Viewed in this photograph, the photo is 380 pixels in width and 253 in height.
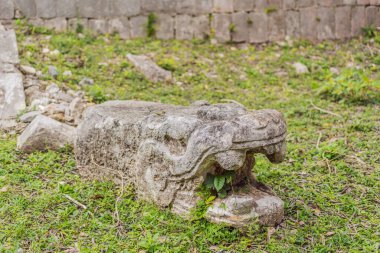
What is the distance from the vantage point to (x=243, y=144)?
135 inches

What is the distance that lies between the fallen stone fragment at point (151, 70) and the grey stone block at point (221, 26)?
5.49 ft

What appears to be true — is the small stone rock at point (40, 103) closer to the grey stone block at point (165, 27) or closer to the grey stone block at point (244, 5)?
the grey stone block at point (165, 27)

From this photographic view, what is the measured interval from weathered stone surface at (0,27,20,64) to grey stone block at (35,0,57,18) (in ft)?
3.19

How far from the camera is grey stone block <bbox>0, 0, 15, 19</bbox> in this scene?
813 cm

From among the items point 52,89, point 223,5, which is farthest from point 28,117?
point 223,5

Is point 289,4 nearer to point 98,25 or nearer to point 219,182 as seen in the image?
point 98,25

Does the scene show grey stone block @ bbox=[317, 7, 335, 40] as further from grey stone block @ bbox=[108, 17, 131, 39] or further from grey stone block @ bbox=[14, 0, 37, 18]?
grey stone block @ bbox=[14, 0, 37, 18]

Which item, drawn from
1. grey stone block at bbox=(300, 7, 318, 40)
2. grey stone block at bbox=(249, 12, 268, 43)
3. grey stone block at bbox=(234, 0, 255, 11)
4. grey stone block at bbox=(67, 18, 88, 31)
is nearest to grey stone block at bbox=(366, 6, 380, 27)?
grey stone block at bbox=(300, 7, 318, 40)

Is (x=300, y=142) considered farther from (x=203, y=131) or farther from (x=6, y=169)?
(x=6, y=169)

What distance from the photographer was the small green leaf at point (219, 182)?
11.7 ft

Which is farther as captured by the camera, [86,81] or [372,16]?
[372,16]

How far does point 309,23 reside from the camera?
9.31 metres

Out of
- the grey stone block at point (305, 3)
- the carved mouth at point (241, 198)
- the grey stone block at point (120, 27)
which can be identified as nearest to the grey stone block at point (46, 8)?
the grey stone block at point (120, 27)

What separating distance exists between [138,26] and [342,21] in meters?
3.59
